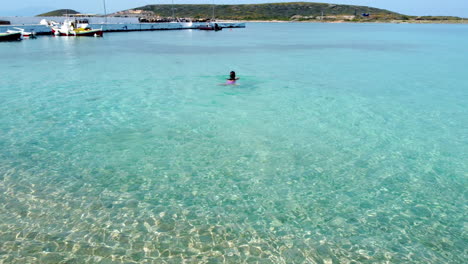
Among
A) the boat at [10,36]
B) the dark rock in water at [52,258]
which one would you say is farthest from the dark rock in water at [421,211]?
the boat at [10,36]

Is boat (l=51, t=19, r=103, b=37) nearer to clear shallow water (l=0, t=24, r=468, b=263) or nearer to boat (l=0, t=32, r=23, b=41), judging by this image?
boat (l=0, t=32, r=23, b=41)

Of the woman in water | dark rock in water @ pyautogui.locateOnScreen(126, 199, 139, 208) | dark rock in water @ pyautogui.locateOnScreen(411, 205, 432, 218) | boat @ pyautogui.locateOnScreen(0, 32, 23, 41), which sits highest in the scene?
boat @ pyautogui.locateOnScreen(0, 32, 23, 41)

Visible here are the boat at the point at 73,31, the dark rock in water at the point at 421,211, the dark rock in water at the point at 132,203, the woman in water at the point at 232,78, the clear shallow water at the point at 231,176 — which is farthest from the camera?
the boat at the point at 73,31

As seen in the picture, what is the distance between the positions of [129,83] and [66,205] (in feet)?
57.4

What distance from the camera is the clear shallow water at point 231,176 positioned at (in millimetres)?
7371

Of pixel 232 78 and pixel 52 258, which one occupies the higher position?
pixel 232 78

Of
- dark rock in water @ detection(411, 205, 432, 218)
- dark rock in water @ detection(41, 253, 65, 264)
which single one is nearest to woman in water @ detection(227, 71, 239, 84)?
dark rock in water @ detection(411, 205, 432, 218)

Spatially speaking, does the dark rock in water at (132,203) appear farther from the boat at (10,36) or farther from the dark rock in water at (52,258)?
the boat at (10,36)

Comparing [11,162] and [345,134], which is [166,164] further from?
[345,134]

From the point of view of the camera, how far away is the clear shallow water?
7371 mm

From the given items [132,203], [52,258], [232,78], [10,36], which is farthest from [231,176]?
[10,36]

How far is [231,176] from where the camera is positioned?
1051cm

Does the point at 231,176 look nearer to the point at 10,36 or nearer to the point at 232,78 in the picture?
the point at 232,78

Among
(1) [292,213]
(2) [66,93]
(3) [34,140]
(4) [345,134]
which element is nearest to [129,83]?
(2) [66,93]
